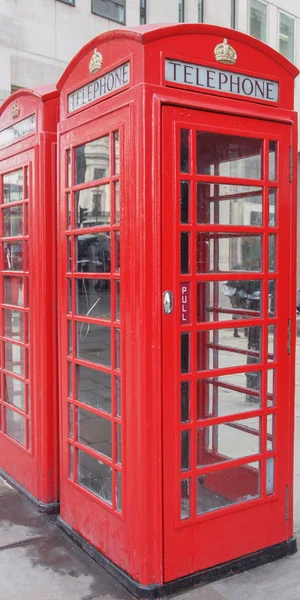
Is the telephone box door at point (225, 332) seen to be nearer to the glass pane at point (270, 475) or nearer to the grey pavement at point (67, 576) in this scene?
the glass pane at point (270, 475)

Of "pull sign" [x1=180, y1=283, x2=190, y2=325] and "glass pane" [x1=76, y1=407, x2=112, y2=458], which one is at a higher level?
"pull sign" [x1=180, y1=283, x2=190, y2=325]

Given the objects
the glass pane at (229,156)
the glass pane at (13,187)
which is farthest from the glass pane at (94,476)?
the glass pane at (13,187)

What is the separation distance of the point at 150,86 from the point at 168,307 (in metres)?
0.99

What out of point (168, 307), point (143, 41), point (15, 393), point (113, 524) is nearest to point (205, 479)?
point (113, 524)

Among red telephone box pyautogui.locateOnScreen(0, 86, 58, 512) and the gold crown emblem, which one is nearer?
the gold crown emblem

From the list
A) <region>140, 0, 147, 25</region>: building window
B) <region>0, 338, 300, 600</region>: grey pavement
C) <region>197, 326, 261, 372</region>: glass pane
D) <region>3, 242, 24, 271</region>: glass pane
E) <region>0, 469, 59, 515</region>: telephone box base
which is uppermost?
<region>140, 0, 147, 25</region>: building window

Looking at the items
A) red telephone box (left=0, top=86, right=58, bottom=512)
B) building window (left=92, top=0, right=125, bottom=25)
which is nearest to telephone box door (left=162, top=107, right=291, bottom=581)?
red telephone box (left=0, top=86, right=58, bottom=512)

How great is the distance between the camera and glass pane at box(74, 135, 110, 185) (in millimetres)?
2971

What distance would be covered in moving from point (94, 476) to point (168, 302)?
3.71 feet

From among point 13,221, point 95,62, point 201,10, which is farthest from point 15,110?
point 201,10

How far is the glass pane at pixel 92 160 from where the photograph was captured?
2.97 m

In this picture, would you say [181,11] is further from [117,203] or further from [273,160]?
[117,203]

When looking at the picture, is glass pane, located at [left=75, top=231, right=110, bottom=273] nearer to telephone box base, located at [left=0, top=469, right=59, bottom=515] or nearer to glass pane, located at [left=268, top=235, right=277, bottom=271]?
glass pane, located at [left=268, top=235, right=277, bottom=271]

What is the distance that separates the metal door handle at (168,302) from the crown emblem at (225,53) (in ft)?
3.84
